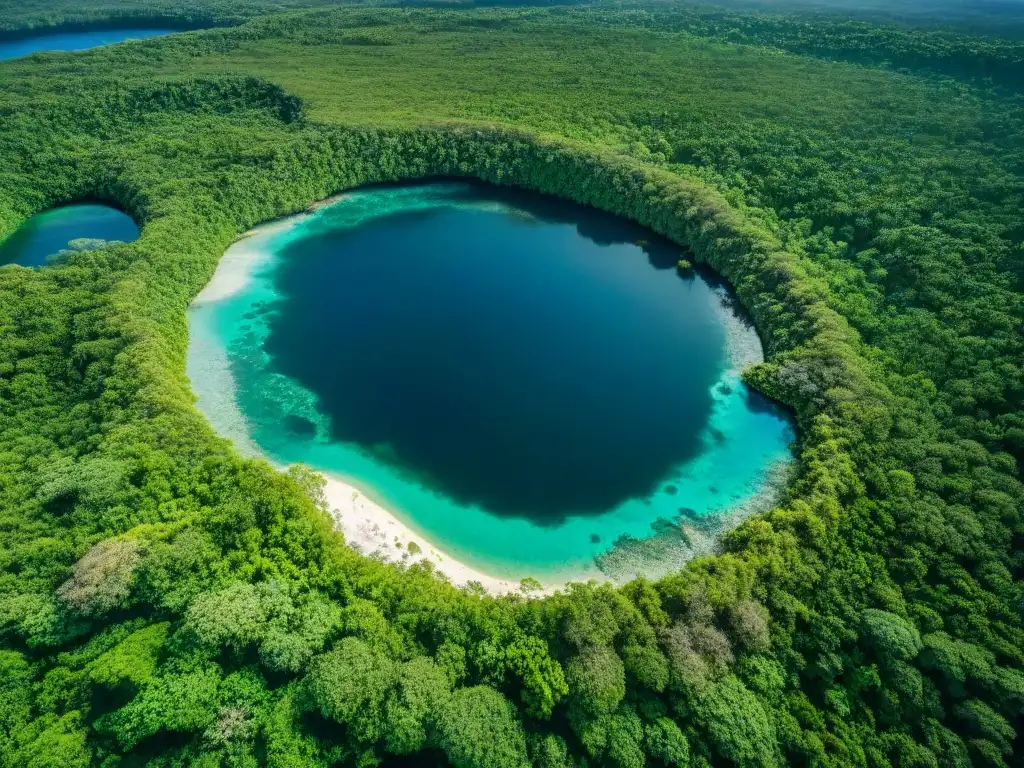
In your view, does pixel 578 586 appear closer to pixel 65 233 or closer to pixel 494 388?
pixel 494 388

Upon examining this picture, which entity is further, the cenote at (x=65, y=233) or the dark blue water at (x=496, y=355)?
the cenote at (x=65, y=233)

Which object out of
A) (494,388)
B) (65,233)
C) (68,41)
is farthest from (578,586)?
(68,41)

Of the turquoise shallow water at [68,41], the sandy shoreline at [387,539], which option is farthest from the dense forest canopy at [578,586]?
the turquoise shallow water at [68,41]

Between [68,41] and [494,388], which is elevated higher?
[68,41]

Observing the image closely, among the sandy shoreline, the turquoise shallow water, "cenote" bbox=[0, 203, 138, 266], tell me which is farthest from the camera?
the turquoise shallow water

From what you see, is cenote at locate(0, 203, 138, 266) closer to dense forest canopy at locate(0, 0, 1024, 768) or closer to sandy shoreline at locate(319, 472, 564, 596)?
dense forest canopy at locate(0, 0, 1024, 768)

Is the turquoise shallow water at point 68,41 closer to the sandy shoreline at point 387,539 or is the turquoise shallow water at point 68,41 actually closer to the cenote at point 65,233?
the cenote at point 65,233

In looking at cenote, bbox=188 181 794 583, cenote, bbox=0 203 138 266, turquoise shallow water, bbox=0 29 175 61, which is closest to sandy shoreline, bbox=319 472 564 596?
cenote, bbox=188 181 794 583
